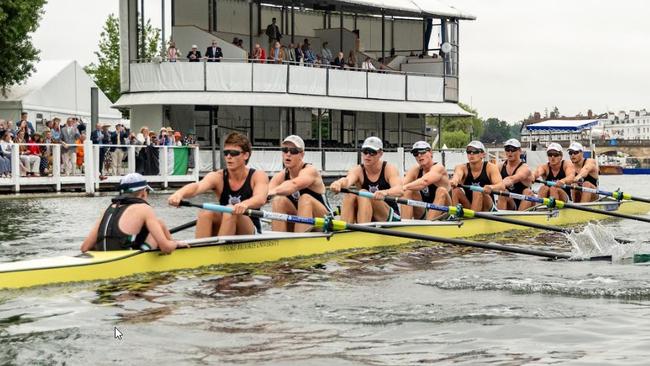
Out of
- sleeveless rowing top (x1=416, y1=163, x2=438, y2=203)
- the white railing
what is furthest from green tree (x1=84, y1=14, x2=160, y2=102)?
sleeveless rowing top (x1=416, y1=163, x2=438, y2=203)

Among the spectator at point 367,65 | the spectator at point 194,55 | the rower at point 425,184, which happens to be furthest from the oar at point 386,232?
the spectator at point 367,65

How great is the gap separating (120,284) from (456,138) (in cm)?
13321

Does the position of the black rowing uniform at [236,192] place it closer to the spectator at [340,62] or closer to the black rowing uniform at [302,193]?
the black rowing uniform at [302,193]

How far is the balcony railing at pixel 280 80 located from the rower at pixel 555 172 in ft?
56.7

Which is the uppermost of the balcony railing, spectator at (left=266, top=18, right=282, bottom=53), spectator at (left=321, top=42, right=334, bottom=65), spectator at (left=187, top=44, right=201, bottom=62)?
spectator at (left=266, top=18, right=282, bottom=53)

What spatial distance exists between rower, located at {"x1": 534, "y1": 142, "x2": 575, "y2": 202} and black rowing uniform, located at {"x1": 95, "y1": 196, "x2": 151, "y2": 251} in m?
13.2

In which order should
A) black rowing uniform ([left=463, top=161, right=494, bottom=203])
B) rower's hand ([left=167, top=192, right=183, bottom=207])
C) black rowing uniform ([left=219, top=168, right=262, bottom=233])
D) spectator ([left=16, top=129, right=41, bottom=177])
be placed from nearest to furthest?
rower's hand ([left=167, top=192, right=183, bottom=207]) → black rowing uniform ([left=219, top=168, right=262, bottom=233]) → black rowing uniform ([left=463, top=161, right=494, bottom=203]) → spectator ([left=16, top=129, right=41, bottom=177])

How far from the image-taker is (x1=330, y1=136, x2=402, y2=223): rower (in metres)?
16.7

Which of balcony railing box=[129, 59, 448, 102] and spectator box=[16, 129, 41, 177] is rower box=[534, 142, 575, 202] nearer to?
spectator box=[16, 129, 41, 177]

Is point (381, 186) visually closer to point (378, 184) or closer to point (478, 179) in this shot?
point (378, 184)

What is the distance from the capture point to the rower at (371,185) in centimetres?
1673

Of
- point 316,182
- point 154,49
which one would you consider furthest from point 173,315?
point 154,49

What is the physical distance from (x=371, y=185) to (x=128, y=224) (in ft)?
19.8

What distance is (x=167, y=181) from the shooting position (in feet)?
108
